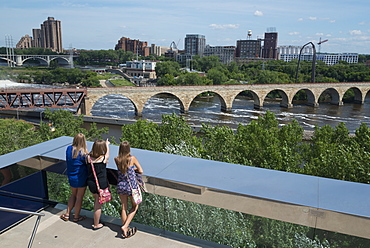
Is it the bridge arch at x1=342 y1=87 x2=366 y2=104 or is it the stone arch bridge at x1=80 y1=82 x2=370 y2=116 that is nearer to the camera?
the stone arch bridge at x1=80 y1=82 x2=370 y2=116

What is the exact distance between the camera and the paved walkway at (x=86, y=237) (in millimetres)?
3811

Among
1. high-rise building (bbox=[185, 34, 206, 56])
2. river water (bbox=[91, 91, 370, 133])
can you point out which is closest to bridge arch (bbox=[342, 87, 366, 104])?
river water (bbox=[91, 91, 370, 133])

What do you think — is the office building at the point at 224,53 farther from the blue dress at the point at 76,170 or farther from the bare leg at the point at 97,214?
the bare leg at the point at 97,214

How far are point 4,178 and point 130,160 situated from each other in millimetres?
1686

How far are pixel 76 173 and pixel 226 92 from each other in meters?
47.9

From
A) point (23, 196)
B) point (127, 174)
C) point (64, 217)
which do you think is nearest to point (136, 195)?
point (127, 174)

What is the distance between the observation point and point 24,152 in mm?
4855

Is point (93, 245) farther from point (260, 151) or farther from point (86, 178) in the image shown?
point (260, 151)

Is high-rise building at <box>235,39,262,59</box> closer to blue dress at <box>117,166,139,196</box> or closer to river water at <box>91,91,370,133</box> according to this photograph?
river water at <box>91,91,370,133</box>

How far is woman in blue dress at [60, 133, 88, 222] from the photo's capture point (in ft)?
13.7

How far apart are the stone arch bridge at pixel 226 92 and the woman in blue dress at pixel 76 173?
128ft

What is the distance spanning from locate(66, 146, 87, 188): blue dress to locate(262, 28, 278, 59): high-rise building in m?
166

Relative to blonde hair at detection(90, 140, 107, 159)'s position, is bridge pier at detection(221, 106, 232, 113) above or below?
below

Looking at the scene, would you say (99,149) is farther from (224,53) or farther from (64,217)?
(224,53)
